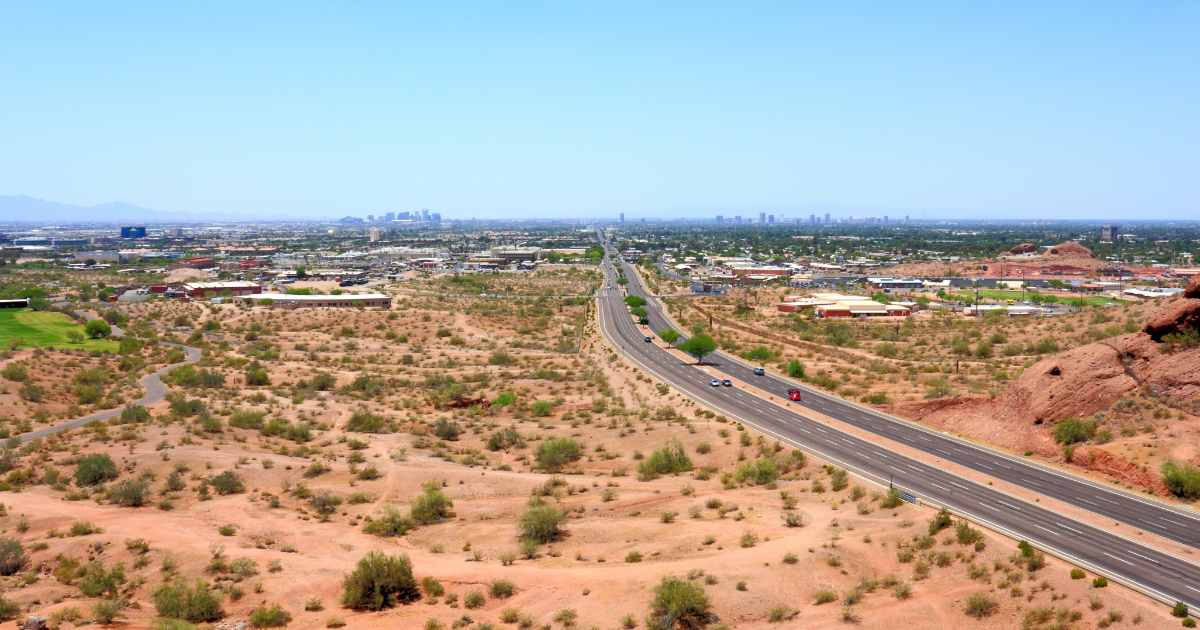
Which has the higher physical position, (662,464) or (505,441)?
(662,464)

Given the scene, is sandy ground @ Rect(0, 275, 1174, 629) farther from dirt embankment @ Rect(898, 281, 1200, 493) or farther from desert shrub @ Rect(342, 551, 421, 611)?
dirt embankment @ Rect(898, 281, 1200, 493)

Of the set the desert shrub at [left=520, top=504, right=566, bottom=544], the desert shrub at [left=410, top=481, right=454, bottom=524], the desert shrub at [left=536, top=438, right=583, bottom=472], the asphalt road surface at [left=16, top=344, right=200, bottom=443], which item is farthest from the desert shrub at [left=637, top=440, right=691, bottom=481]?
the asphalt road surface at [left=16, top=344, right=200, bottom=443]

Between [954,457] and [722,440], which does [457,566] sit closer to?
[722,440]

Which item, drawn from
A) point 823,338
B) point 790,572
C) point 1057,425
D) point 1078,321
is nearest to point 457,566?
point 790,572

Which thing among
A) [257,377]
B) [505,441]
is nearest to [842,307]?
[505,441]

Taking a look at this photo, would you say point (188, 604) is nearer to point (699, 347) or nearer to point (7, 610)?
point (7, 610)

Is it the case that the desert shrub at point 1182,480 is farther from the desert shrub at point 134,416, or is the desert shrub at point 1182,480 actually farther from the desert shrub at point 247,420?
the desert shrub at point 134,416
